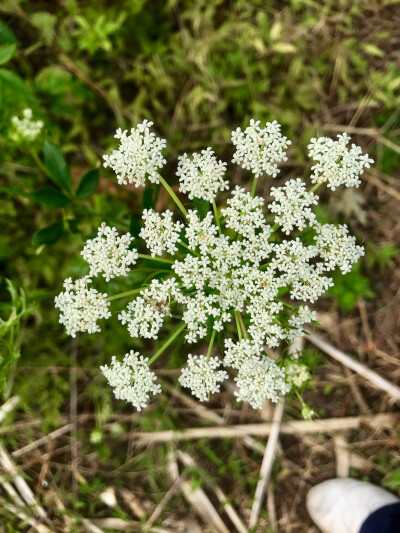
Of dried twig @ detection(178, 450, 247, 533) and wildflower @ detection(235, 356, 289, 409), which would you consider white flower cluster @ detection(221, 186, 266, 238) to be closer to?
wildflower @ detection(235, 356, 289, 409)

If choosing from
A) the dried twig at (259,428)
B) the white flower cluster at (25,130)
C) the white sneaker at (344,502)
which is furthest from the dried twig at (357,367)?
the white flower cluster at (25,130)

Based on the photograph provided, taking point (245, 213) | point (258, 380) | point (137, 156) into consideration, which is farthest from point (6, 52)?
point (258, 380)

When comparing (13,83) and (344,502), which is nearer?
(13,83)

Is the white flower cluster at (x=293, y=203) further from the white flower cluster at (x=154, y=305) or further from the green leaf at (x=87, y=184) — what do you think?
the green leaf at (x=87, y=184)

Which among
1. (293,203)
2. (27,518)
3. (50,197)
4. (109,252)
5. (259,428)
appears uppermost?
(50,197)

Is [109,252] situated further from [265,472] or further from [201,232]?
[265,472]

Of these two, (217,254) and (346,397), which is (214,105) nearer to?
(217,254)

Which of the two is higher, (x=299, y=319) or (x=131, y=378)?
(x=299, y=319)
